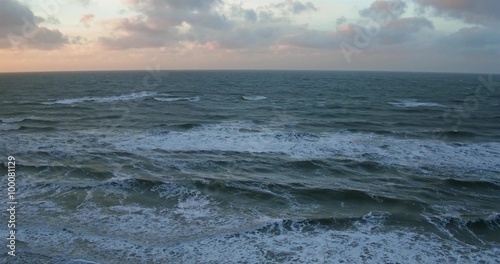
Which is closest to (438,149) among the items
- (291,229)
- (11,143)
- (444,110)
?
(291,229)

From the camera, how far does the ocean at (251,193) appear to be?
12000mm

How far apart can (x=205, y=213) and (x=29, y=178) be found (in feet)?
33.2

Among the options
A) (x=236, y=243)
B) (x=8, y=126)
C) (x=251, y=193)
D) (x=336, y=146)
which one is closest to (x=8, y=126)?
(x=8, y=126)

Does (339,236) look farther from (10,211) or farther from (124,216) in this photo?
(10,211)

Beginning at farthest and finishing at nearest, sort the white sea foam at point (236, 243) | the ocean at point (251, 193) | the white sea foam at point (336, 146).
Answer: the white sea foam at point (336, 146), the ocean at point (251, 193), the white sea foam at point (236, 243)

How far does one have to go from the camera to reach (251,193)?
17.3 metres

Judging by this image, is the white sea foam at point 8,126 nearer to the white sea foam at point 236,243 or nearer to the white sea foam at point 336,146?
the white sea foam at point 336,146

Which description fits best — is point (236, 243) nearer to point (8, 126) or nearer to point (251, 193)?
point (251, 193)

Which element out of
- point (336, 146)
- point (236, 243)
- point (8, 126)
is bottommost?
point (236, 243)

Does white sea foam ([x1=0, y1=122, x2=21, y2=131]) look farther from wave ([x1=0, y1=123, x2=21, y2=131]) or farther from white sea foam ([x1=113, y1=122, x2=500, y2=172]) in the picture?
white sea foam ([x1=113, y1=122, x2=500, y2=172])

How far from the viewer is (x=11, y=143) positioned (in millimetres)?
Answer: 25781

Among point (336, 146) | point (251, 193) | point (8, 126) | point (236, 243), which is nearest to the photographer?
point (236, 243)

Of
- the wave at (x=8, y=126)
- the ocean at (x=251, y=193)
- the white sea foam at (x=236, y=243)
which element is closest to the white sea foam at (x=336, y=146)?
the ocean at (x=251, y=193)

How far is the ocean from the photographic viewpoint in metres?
12.0
